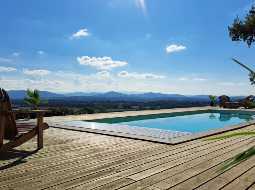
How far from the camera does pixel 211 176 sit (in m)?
3.57

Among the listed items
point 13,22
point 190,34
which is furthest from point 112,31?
point 13,22

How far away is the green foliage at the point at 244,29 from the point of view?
14.4 meters

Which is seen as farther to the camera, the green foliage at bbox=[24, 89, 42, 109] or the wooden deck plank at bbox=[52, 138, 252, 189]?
the green foliage at bbox=[24, 89, 42, 109]

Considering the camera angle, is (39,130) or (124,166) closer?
(124,166)

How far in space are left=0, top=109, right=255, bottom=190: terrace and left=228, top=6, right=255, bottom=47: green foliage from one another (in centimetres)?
1019

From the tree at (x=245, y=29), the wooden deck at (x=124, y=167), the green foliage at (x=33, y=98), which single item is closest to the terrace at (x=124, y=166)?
the wooden deck at (x=124, y=167)

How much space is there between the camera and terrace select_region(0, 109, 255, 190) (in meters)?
3.29

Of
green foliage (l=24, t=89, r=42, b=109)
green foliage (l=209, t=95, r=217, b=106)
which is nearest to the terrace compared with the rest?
green foliage (l=24, t=89, r=42, b=109)

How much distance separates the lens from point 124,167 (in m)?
4.06

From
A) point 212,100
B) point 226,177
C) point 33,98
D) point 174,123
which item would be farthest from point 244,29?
point 226,177

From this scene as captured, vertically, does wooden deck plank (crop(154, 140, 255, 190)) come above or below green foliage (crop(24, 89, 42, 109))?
below

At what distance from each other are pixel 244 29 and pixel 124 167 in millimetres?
13534

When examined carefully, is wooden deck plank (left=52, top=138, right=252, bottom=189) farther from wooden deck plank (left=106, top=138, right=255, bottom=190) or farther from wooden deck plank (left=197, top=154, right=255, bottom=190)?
wooden deck plank (left=197, top=154, right=255, bottom=190)

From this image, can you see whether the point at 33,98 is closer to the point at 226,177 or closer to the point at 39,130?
the point at 39,130
